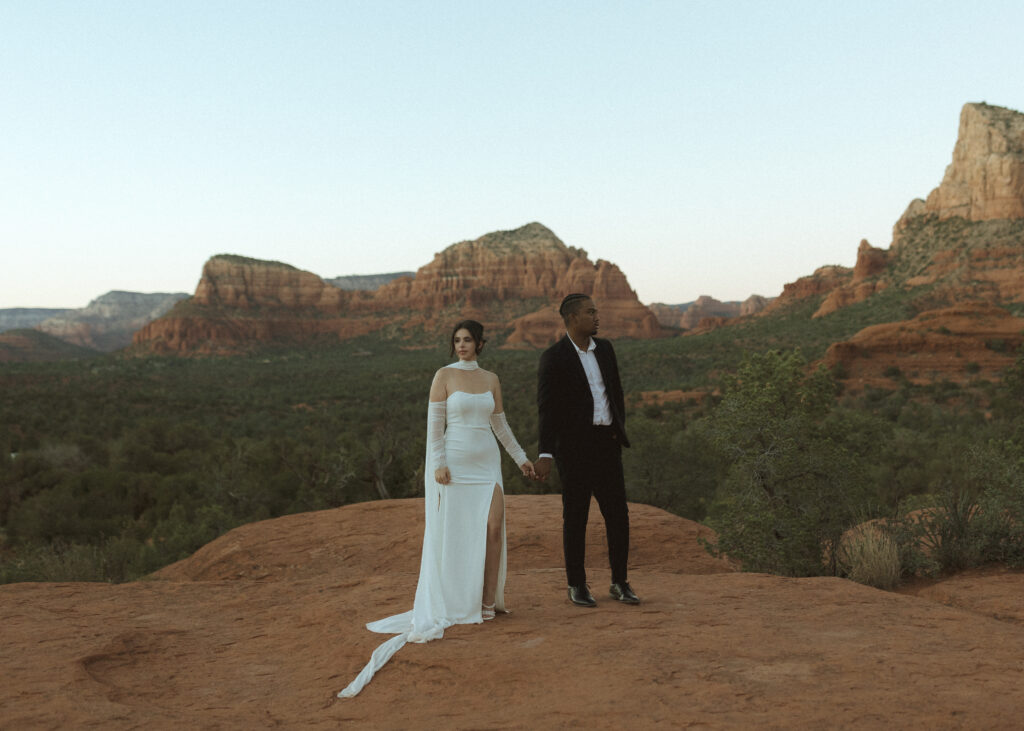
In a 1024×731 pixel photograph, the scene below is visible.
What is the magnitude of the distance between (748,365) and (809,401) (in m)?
1.55

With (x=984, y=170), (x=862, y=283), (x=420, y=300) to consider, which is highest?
(x=984, y=170)

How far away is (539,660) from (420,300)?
4585 inches

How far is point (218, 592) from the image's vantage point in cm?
698

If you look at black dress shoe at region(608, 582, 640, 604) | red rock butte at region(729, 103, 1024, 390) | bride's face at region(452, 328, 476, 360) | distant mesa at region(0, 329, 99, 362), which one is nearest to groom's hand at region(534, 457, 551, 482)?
bride's face at region(452, 328, 476, 360)

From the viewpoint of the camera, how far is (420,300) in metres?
118

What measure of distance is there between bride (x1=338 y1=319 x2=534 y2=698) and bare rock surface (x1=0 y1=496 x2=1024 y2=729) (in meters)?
0.23

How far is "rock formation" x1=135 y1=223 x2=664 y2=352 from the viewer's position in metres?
104

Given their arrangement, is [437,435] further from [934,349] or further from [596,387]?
[934,349]

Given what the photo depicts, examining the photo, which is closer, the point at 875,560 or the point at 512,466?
the point at 875,560

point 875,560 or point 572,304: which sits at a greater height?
point 572,304

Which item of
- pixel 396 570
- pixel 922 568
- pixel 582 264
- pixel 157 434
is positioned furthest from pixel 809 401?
pixel 582 264

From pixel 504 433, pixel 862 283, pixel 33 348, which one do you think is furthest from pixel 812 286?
pixel 33 348

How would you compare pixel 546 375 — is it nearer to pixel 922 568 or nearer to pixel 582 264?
pixel 922 568

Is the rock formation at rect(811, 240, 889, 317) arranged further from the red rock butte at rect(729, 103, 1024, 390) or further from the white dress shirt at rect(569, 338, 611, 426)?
the white dress shirt at rect(569, 338, 611, 426)
